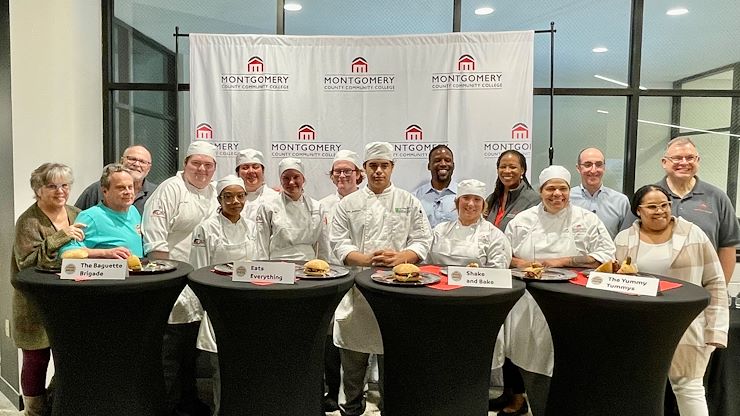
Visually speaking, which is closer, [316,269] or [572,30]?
[316,269]

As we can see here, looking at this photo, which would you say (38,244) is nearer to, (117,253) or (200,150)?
(117,253)

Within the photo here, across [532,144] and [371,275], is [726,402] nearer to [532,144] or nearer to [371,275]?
[371,275]

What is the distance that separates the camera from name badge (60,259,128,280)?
2.09 meters

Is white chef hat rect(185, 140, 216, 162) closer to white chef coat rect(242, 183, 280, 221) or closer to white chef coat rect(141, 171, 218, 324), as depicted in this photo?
white chef coat rect(141, 171, 218, 324)

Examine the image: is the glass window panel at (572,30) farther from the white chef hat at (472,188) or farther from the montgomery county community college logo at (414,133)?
the white chef hat at (472,188)

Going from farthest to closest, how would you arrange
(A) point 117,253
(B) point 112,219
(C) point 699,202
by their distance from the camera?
(C) point 699,202
(B) point 112,219
(A) point 117,253

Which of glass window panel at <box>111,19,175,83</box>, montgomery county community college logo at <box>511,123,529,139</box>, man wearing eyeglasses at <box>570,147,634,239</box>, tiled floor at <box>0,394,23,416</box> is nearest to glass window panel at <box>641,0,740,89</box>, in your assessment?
montgomery county community college logo at <box>511,123,529,139</box>

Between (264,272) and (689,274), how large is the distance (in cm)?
198

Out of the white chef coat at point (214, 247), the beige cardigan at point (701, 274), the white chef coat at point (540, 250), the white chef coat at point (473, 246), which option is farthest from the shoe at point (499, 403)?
the white chef coat at point (214, 247)

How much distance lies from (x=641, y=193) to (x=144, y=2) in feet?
13.8

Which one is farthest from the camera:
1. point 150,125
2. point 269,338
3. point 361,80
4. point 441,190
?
point 150,125

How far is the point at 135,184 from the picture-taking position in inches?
132

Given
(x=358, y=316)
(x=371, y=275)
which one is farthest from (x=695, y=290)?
(x=358, y=316)

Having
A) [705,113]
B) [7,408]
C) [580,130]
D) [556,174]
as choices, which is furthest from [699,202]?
[7,408]
